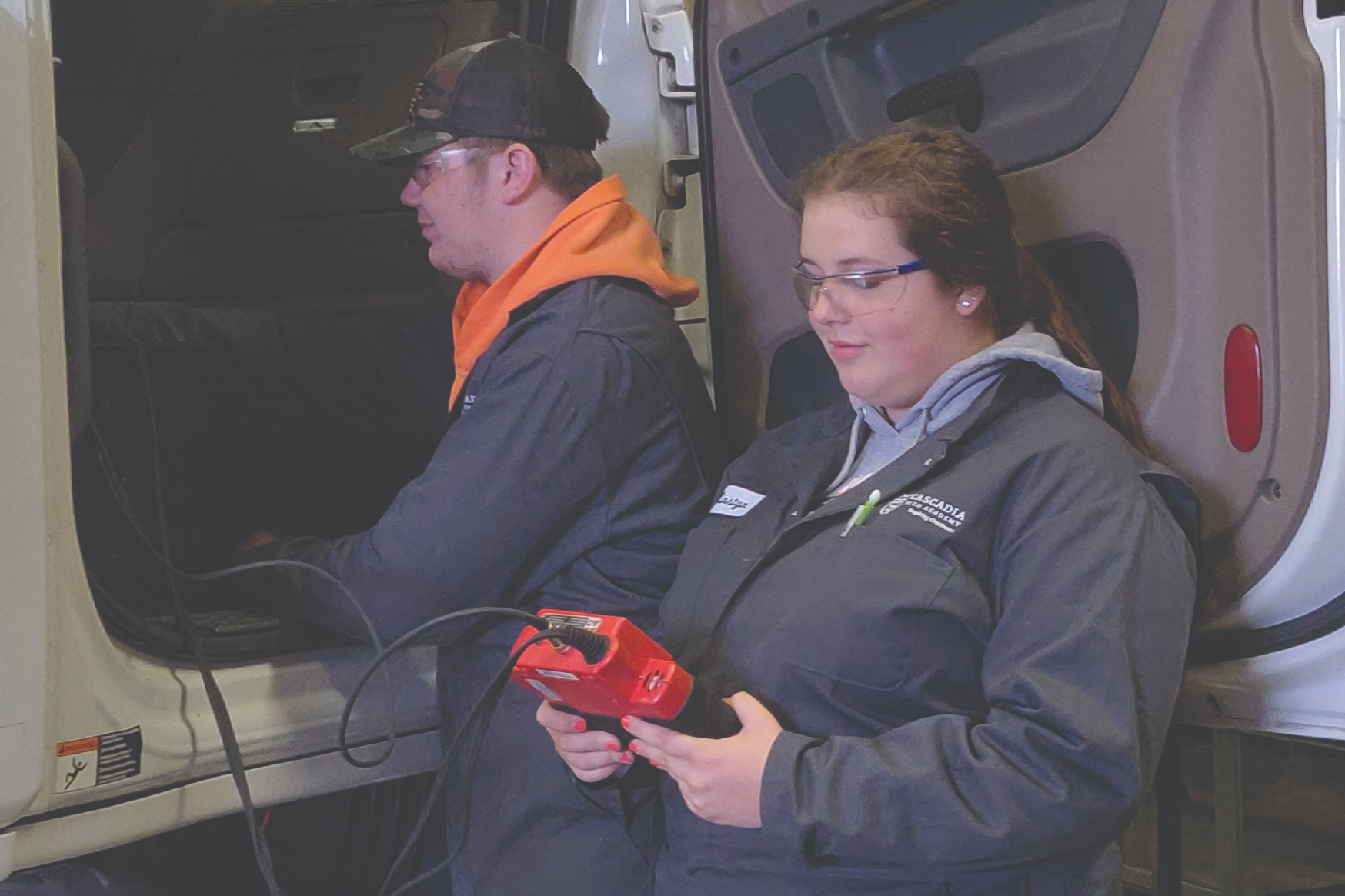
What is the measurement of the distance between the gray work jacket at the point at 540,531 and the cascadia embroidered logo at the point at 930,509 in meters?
0.53

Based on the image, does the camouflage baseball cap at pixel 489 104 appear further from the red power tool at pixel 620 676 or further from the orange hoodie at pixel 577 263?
the red power tool at pixel 620 676

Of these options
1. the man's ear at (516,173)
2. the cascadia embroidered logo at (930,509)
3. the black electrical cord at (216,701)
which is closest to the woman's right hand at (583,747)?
the cascadia embroidered logo at (930,509)

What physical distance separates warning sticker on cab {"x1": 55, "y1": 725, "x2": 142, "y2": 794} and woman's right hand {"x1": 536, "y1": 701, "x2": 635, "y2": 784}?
56 centimetres

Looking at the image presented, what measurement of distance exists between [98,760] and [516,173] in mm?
1039

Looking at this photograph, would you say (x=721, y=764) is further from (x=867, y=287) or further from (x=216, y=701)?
(x=216, y=701)

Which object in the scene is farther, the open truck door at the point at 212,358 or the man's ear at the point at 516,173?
the man's ear at the point at 516,173

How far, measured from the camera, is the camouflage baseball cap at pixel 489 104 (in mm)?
2029

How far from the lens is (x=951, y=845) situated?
1.18 metres

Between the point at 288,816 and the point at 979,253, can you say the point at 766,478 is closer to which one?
the point at 979,253

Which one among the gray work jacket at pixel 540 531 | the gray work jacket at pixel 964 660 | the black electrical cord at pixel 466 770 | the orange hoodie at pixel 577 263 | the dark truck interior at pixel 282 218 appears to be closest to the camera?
the gray work jacket at pixel 964 660

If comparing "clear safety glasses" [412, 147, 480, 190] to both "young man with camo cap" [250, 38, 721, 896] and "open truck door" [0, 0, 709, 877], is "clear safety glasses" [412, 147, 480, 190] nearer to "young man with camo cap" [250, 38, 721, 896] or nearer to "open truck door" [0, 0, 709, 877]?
"young man with camo cap" [250, 38, 721, 896]

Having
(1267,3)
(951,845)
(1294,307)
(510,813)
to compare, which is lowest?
(510,813)

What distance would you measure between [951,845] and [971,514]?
0.33m

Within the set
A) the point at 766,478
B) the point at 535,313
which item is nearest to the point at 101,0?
the point at 535,313
